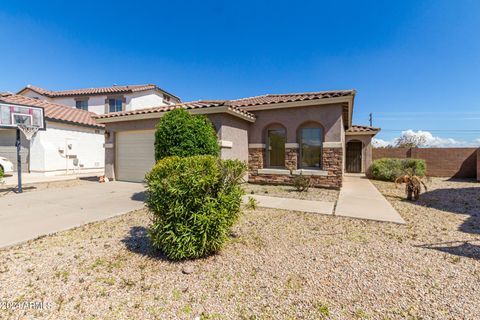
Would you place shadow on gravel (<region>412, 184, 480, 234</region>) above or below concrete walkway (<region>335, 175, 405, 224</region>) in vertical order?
below

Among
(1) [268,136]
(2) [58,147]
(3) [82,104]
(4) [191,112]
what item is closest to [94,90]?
(3) [82,104]

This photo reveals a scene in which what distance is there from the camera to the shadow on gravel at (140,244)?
12.3 ft

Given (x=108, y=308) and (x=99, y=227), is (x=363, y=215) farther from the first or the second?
(x=99, y=227)

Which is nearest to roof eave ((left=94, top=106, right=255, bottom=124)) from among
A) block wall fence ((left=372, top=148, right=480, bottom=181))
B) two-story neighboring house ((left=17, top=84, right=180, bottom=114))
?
block wall fence ((left=372, top=148, right=480, bottom=181))

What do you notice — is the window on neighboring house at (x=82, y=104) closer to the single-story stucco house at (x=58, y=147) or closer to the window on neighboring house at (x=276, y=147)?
the single-story stucco house at (x=58, y=147)

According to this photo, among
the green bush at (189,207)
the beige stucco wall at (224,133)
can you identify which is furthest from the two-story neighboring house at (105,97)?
the green bush at (189,207)

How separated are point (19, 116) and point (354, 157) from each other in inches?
777

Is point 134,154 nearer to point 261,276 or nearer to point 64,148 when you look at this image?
point 64,148

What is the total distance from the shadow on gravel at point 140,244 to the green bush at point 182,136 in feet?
9.75

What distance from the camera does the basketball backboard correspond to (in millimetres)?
9172

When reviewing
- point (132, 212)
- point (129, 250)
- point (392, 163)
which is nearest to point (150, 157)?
point (132, 212)

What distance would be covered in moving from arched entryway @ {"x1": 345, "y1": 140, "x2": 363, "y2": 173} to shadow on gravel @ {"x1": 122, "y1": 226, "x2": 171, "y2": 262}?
16613 mm

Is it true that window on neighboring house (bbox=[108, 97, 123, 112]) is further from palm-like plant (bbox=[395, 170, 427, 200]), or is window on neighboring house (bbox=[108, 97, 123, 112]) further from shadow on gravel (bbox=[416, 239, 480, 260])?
shadow on gravel (bbox=[416, 239, 480, 260])

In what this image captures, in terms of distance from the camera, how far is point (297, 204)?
706 cm
